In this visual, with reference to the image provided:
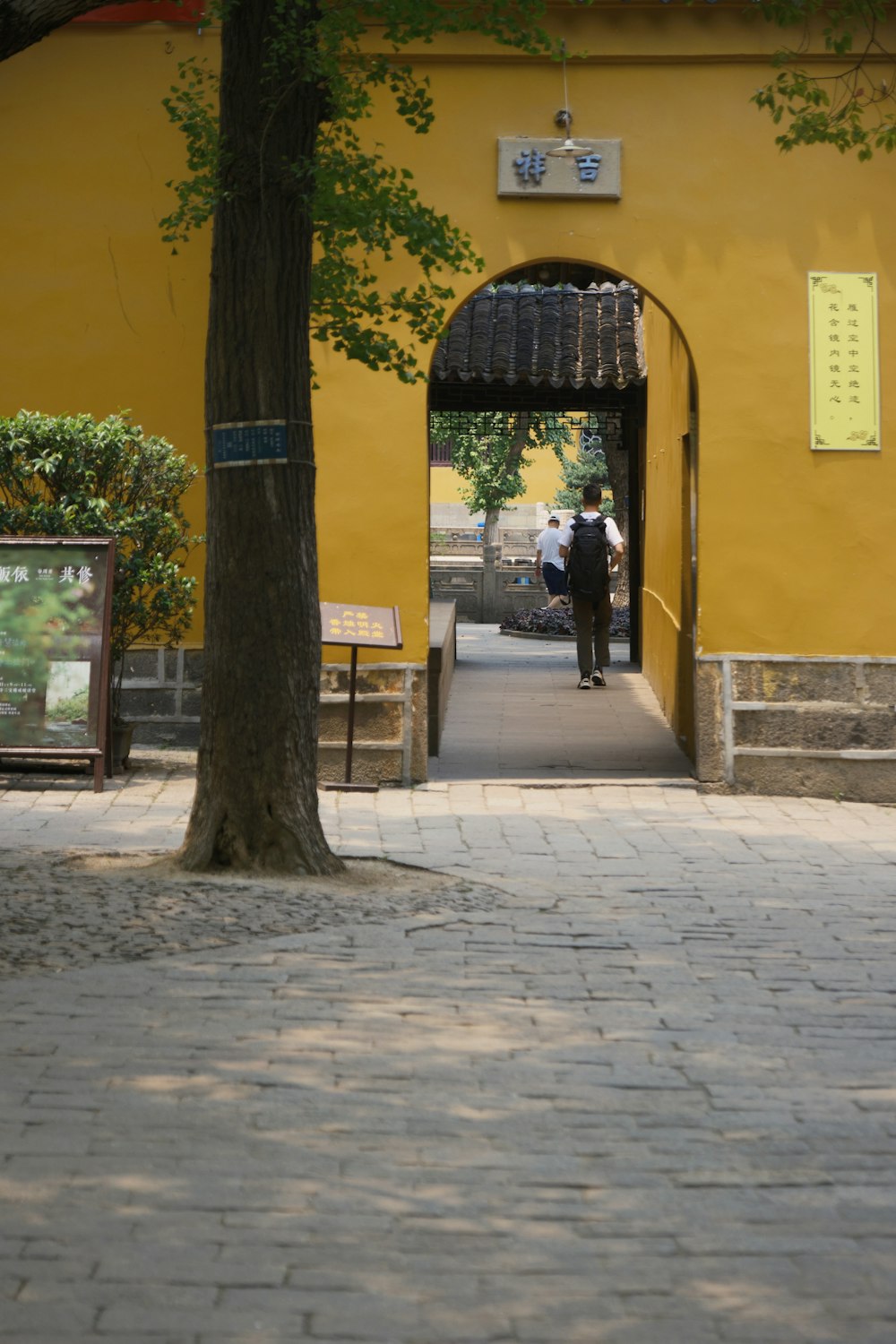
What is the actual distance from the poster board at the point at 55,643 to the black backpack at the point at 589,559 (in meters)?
6.62

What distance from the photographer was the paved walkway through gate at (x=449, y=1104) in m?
3.40

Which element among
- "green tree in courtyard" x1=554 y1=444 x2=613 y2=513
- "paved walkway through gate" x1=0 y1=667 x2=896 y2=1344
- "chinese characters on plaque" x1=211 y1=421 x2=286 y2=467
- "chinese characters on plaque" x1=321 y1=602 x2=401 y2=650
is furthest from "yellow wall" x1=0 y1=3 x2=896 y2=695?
"green tree in courtyard" x1=554 y1=444 x2=613 y2=513

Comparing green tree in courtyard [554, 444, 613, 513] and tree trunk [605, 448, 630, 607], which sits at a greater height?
green tree in courtyard [554, 444, 613, 513]

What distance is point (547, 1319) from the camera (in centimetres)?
330

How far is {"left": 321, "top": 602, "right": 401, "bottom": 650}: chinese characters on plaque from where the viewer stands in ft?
34.3

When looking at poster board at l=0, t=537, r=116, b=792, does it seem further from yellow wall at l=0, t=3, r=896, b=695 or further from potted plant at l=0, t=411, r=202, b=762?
yellow wall at l=0, t=3, r=896, b=695

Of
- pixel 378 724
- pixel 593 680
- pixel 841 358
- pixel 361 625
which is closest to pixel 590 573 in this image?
pixel 593 680

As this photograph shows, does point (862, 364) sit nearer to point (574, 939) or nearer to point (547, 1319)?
point (574, 939)

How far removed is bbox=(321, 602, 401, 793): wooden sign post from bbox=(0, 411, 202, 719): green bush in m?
1.13

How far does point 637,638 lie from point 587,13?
940 centimetres

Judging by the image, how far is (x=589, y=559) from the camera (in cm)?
1620

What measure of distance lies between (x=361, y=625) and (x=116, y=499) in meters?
1.85

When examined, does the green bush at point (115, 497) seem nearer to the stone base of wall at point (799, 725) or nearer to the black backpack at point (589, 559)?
the stone base of wall at point (799, 725)

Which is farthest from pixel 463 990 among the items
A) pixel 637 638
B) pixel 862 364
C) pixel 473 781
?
pixel 637 638
